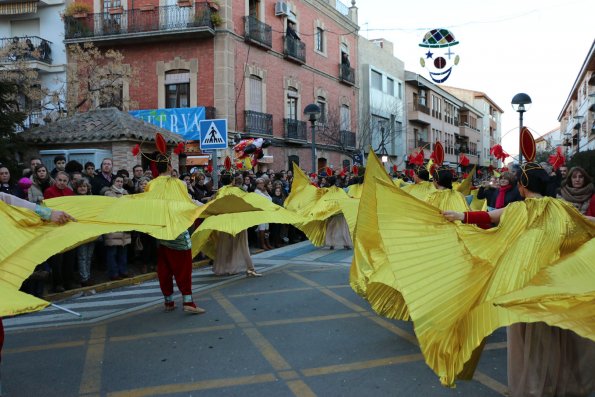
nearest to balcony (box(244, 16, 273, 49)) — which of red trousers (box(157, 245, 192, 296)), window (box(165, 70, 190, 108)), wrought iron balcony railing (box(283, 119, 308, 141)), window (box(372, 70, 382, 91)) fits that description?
window (box(165, 70, 190, 108))

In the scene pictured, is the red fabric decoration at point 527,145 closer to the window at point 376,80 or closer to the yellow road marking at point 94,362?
the yellow road marking at point 94,362

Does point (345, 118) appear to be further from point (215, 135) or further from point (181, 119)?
point (215, 135)

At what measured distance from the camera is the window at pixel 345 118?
3191 centimetres

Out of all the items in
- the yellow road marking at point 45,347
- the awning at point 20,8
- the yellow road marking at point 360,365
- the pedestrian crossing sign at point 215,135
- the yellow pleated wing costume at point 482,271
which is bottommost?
the yellow road marking at point 45,347

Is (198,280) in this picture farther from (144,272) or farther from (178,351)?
(178,351)

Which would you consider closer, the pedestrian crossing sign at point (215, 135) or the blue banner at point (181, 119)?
the pedestrian crossing sign at point (215, 135)

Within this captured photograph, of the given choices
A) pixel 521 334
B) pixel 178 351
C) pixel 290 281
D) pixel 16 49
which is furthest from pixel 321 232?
pixel 16 49

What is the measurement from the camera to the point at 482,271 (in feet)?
12.1

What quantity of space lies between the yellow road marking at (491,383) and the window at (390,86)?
35.6 meters

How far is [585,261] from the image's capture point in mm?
3357

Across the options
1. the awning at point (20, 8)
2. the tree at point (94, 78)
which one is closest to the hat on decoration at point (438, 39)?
the tree at point (94, 78)

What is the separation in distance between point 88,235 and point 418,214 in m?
2.87

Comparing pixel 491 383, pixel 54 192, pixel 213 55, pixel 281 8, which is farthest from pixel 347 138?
pixel 491 383

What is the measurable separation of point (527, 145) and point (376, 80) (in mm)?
33051
